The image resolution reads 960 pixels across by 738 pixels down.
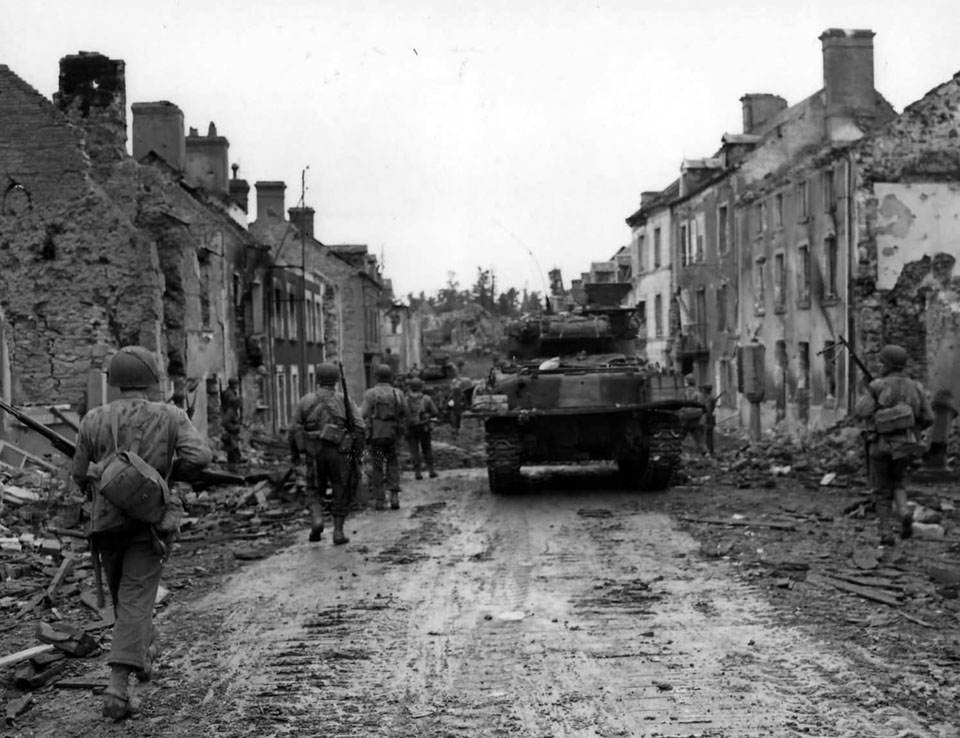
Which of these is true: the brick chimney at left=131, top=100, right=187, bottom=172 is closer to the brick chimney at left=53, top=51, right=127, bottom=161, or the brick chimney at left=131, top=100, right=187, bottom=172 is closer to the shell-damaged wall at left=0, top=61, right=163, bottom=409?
the brick chimney at left=53, top=51, right=127, bottom=161

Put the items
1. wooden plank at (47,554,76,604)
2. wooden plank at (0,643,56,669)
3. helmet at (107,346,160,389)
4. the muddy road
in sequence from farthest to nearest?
1. wooden plank at (47,554,76,604)
2. wooden plank at (0,643,56,669)
3. helmet at (107,346,160,389)
4. the muddy road

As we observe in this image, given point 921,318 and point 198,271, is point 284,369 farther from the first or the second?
point 921,318

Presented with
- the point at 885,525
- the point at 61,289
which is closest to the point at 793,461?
the point at 885,525

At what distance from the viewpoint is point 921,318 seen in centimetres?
2830

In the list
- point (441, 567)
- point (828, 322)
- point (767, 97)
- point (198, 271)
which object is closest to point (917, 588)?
point (441, 567)

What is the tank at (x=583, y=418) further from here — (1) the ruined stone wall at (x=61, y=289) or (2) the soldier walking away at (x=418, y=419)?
(1) the ruined stone wall at (x=61, y=289)

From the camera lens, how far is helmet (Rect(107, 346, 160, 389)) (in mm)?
6668

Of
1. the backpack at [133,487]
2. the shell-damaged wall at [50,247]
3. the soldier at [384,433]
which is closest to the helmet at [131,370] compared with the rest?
the backpack at [133,487]

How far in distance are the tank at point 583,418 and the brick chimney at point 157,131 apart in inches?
582

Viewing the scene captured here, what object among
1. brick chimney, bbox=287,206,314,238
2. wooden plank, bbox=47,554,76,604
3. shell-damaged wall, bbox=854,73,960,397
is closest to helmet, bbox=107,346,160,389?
wooden plank, bbox=47,554,76,604

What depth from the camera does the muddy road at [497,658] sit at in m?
5.84

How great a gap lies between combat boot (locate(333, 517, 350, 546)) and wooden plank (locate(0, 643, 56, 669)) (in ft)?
16.7

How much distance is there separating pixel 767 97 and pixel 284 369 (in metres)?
21.1

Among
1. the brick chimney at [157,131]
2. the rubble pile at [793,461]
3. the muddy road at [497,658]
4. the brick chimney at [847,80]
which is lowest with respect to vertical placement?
the rubble pile at [793,461]
